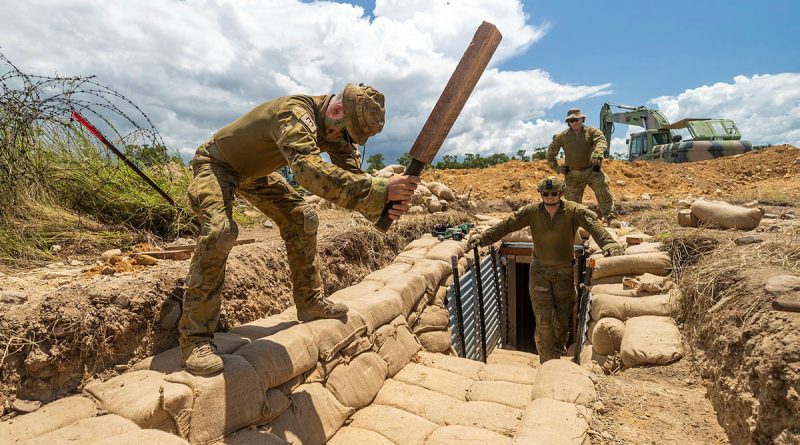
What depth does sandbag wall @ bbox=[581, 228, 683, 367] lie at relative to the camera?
2818mm

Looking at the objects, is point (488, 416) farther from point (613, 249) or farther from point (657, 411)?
point (613, 249)

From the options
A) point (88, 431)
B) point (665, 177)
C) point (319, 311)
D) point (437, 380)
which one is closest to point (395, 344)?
point (437, 380)

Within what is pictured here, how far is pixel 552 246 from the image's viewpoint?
4191mm

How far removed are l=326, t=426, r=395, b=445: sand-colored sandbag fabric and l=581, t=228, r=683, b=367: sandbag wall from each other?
5.52 ft

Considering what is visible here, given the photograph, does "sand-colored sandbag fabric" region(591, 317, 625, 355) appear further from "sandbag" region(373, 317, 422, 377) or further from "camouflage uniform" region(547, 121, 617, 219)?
"camouflage uniform" region(547, 121, 617, 219)

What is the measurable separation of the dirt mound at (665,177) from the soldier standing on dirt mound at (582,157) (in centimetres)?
447

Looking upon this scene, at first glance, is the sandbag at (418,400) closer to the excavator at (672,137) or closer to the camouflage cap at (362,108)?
the camouflage cap at (362,108)

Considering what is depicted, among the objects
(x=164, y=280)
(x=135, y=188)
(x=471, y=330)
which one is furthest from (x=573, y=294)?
(x=135, y=188)

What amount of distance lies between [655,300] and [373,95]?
9.28 feet

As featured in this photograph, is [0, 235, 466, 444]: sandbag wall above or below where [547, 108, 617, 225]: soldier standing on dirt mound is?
below

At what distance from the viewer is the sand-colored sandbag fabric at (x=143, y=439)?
1503 millimetres

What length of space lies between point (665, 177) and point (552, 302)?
10.4 metres

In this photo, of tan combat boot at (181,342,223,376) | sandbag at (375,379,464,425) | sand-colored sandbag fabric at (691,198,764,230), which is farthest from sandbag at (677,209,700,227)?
tan combat boot at (181,342,223,376)

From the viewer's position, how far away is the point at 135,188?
155 inches
